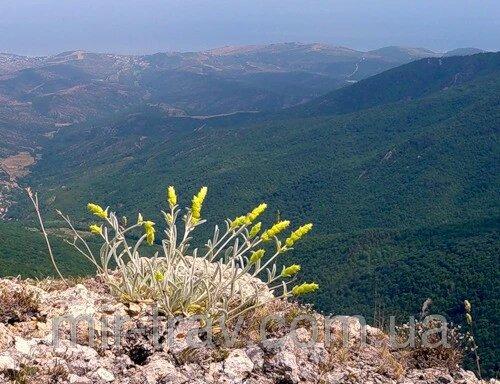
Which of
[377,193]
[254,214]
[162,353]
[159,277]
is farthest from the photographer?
[377,193]

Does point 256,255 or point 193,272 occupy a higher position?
point 256,255

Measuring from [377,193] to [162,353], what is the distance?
14179 centimetres

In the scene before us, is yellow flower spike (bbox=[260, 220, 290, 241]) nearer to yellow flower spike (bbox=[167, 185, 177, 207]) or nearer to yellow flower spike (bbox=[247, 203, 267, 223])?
yellow flower spike (bbox=[247, 203, 267, 223])

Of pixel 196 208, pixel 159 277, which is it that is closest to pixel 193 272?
pixel 159 277

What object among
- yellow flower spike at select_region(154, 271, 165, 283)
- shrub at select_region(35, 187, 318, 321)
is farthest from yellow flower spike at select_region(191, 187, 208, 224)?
yellow flower spike at select_region(154, 271, 165, 283)

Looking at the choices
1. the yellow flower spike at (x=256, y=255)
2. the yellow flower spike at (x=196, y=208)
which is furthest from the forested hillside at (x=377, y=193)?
the yellow flower spike at (x=196, y=208)

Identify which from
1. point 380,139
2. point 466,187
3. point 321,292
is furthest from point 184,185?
point 321,292

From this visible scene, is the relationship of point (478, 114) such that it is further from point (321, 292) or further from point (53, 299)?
point (53, 299)

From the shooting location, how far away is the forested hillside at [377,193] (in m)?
76.9

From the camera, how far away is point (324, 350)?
512cm

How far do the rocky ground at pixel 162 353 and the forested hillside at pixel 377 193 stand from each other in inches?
1965

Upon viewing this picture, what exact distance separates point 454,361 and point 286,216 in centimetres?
14054

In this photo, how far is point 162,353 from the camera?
4.71 meters

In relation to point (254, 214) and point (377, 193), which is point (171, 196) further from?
point (377, 193)
